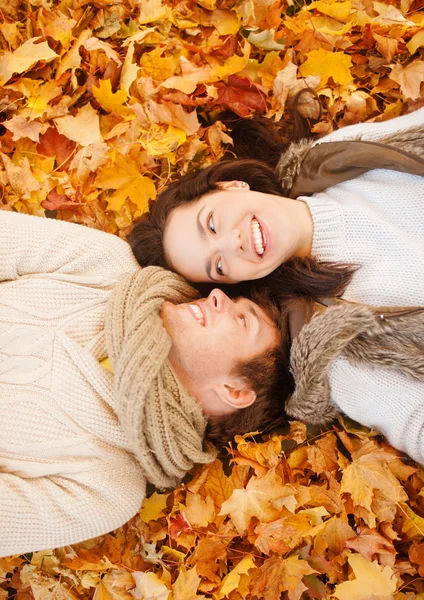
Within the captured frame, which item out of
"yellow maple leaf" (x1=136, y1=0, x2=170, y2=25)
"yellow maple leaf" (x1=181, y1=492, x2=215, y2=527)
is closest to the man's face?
"yellow maple leaf" (x1=181, y1=492, x2=215, y2=527)

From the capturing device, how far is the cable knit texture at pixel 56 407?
1.84m

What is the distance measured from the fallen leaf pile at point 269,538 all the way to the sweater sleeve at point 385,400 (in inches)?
3.6

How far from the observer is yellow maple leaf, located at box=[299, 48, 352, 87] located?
2.34 m

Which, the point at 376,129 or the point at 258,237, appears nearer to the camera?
the point at 258,237

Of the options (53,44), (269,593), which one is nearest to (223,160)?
(53,44)

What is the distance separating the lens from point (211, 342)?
76.2 inches

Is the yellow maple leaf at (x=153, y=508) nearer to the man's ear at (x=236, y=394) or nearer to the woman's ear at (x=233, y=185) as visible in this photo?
the man's ear at (x=236, y=394)

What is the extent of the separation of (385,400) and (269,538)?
0.67 m

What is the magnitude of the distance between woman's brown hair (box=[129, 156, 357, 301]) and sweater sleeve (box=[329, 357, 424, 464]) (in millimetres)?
337

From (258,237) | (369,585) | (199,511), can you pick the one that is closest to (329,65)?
(258,237)

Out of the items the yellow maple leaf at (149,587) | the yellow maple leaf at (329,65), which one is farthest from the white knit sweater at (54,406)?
the yellow maple leaf at (329,65)

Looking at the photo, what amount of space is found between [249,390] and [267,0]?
178cm

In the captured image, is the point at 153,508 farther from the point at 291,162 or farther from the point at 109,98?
the point at 109,98

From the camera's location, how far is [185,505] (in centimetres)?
207
